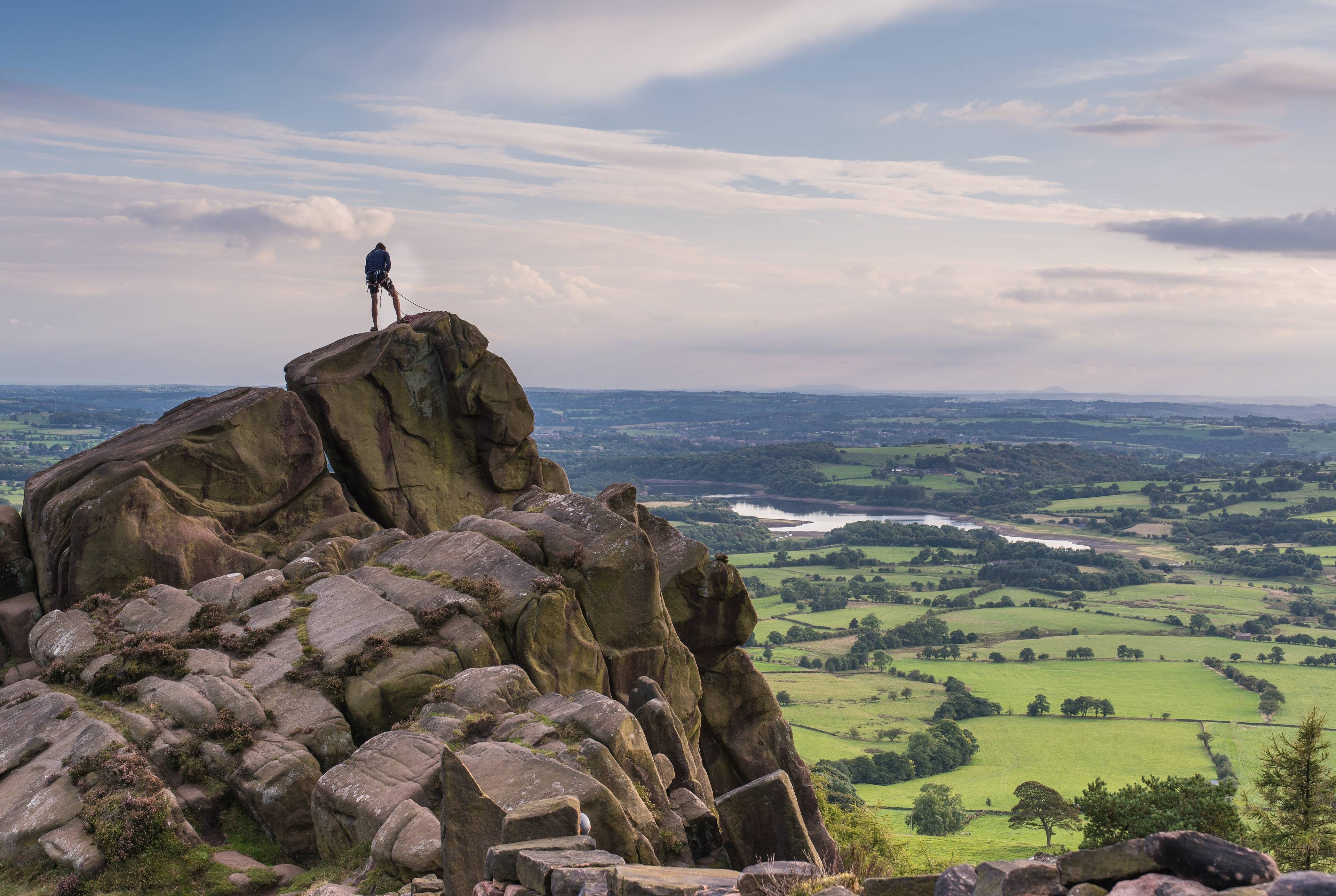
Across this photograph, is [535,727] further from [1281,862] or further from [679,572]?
[1281,862]

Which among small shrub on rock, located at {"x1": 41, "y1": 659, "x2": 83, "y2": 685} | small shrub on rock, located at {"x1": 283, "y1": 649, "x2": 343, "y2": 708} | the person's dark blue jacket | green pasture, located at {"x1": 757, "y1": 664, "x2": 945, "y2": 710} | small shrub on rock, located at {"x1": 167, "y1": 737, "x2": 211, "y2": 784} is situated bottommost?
green pasture, located at {"x1": 757, "y1": 664, "x2": 945, "y2": 710}

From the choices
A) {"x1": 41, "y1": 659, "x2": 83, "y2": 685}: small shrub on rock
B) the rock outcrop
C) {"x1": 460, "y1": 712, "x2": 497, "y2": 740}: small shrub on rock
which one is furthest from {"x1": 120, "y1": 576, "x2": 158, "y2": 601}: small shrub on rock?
{"x1": 460, "y1": 712, "x2": 497, "y2": 740}: small shrub on rock

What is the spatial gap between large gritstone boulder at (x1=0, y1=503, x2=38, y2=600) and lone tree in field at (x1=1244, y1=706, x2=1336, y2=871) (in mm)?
51975

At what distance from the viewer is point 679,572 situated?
154 ft

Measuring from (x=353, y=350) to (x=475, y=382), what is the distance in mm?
6970

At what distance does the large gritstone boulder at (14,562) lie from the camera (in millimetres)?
40031

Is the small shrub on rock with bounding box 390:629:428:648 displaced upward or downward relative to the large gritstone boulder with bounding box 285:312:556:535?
downward

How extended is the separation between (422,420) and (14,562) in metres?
20.4

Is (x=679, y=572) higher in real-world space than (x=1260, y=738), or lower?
higher

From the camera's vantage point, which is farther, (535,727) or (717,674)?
(717,674)

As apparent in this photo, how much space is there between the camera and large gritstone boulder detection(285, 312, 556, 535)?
49.8 meters

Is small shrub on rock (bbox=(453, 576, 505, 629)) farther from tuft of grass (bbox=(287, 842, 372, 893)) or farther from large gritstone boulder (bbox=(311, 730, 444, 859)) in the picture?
tuft of grass (bbox=(287, 842, 372, 893))

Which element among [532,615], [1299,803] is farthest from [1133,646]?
[532,615]

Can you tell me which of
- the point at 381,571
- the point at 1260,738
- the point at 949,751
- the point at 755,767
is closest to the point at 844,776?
the point at 949,751
